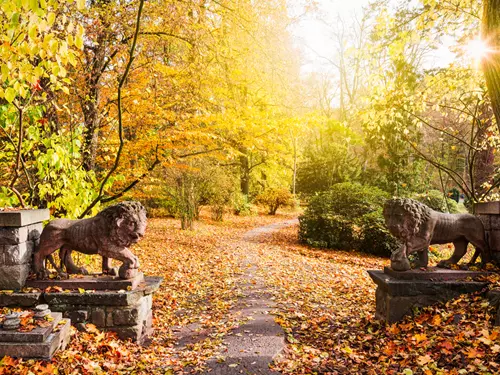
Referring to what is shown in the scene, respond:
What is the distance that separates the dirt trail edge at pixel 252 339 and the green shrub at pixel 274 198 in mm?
14226

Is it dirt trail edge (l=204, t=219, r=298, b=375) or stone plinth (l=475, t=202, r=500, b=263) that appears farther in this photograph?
stone plinth (l=475, t=202, r=500, b=263)

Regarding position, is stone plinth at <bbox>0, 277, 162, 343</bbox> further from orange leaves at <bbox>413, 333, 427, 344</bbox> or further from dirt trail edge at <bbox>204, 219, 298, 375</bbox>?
orange leaves at <bbox>413, 333, 427, 344</bbox>

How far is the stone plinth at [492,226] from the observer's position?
4867 mm

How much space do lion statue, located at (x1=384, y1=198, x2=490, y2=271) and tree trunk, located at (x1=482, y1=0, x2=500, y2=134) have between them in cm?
155

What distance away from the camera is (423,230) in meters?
4.79

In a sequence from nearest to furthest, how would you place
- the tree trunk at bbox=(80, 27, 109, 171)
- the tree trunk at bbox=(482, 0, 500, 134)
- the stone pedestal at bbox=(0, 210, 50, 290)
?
the tree trunk at bbox=(482, 0, 500, 134) → the stone pedestal at bbox=(0, 210, 50, 290) → the tree trunk at bbox=(80, 27, 109, 171)

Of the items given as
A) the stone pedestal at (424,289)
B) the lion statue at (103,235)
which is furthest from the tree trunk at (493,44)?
the lion statue at (103,235)

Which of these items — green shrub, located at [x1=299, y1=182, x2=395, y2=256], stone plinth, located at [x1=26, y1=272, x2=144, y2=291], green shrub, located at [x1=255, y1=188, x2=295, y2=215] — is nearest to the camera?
stone plinth, located at [x1=26, y1=272, x2=144, y2=291]

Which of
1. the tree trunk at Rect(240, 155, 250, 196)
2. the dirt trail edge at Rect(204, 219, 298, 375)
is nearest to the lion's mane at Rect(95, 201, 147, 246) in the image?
the dirt trail edge at Rect(204, 219, 298, 375)

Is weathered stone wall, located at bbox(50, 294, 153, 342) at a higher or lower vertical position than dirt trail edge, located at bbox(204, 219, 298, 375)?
higher

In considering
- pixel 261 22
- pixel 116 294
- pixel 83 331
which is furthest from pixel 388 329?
pixel 261 22

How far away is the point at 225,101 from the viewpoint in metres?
11.6

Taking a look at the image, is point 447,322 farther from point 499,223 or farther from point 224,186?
point 224,186

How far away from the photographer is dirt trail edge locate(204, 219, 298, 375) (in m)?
3.83
